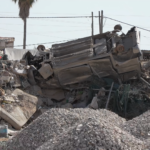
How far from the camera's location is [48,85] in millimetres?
19234

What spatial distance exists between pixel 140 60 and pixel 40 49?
5347 mm

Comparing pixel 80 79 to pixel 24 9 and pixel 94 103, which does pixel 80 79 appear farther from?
pixel 24 9

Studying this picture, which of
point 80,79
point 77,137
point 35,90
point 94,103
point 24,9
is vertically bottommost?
point 94,103

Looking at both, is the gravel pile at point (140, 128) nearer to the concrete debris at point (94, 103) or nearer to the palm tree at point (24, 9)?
the concrete debris at point (94, 103)

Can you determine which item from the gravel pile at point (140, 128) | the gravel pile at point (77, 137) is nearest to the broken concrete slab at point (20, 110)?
the gravel pile at point (77, 137)

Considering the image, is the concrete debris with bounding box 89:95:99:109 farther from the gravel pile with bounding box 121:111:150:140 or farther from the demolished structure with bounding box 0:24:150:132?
the gravel pile with bounding box 121:111:150:140

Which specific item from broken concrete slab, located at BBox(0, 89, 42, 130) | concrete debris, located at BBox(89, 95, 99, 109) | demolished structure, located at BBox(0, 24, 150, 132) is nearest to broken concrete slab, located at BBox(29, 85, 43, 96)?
demolished structure, located at BBox(0, 24, 150, 132)

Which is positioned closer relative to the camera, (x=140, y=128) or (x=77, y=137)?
(x=77, y=137)

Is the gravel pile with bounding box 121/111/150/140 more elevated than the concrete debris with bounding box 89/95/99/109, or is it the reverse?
the gravel pile with bounding box 121/111/150/140

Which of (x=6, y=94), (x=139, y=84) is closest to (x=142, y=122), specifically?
(x=139, y=84)

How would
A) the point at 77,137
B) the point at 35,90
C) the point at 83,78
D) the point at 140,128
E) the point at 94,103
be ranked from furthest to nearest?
1. the point at 35,90
2. the point at 83,78
3. the point at 94,103
4. the point at 140,128
5. the point at 77,137

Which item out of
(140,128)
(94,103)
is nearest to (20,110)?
(94,103)

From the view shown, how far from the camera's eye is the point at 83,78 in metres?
18.6

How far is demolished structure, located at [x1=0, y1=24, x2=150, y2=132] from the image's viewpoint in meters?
16.8
